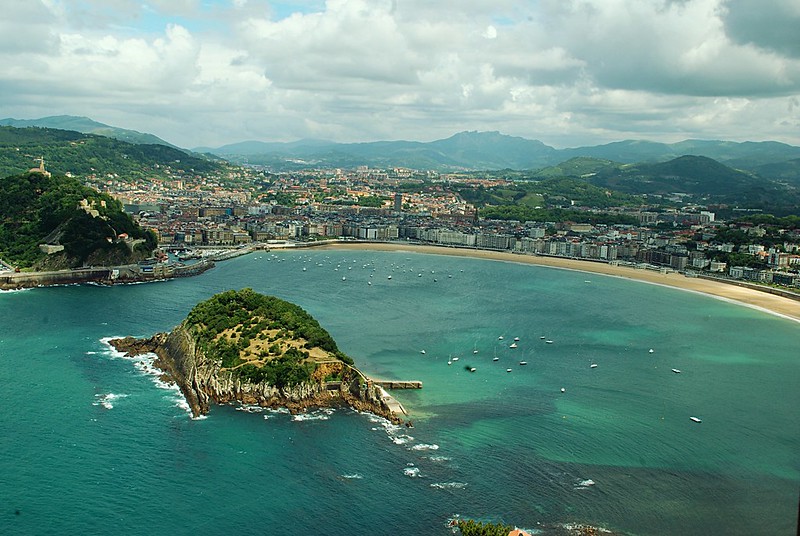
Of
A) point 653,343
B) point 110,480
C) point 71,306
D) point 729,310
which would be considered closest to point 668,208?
point 729,310

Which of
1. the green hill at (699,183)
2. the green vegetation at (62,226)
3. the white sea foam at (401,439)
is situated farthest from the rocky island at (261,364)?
the green hill at (699,183)

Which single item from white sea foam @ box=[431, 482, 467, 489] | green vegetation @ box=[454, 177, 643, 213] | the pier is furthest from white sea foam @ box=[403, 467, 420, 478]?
green vegetation @ box=[454, 177, 643, 213]

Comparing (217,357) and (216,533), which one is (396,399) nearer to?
(217,357)

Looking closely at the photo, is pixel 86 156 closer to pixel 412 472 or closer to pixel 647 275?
pixel 647 275

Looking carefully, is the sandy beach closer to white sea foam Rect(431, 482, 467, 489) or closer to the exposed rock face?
the exposed rock face

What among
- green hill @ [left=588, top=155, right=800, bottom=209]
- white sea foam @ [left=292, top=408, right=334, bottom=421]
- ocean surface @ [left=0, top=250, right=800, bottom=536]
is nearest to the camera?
ocean surface @ [left=0, top=250, right=800, bottom=536]

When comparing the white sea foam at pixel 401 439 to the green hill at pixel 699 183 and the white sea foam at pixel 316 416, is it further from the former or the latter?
the green hill at pixel 699 183

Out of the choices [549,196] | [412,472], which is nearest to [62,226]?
[412,472]
